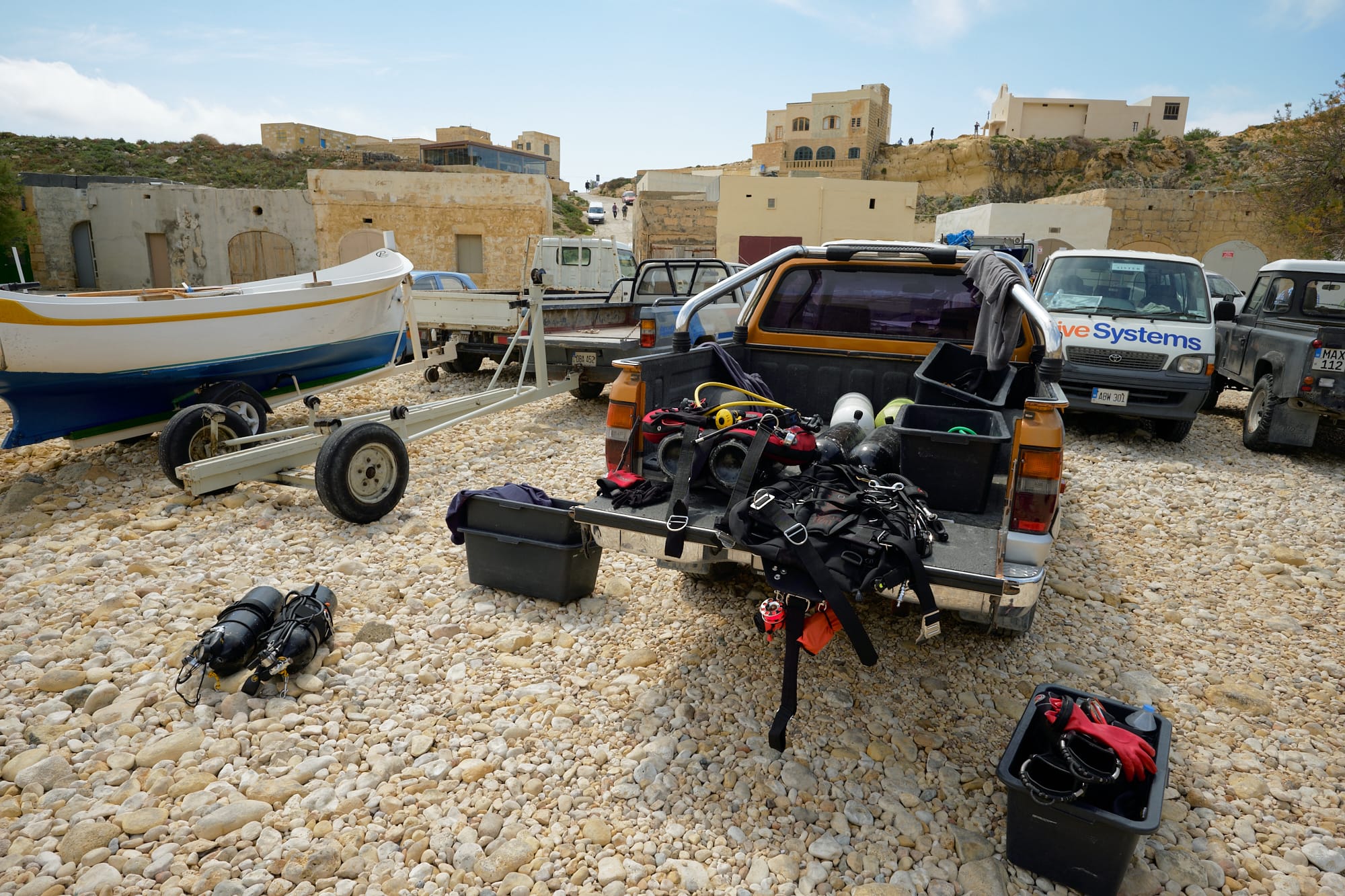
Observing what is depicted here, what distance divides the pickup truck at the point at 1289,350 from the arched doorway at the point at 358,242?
23.6 meters

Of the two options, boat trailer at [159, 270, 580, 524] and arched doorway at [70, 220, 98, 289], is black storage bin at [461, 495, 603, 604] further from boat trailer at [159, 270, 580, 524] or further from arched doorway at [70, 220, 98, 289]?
arched doorway at [70, 220, 98, 289]

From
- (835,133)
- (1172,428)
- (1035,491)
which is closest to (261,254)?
(1172,428)

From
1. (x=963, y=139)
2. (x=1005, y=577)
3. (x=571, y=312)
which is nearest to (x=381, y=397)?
(x=571, y=312)

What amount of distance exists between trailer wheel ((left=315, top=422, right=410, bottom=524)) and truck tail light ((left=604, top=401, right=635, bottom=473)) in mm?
2354

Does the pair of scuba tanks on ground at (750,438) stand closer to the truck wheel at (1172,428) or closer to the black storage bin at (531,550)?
the black storage bin at (531,550)

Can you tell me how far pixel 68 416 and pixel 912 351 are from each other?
Result: 21.0 ft

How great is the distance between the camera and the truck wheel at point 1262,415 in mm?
7410

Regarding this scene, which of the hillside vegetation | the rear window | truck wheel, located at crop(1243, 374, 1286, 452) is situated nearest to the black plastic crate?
the rear window

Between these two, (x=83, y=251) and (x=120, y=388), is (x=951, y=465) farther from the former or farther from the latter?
(x=83, y=251)

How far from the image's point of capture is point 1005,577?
97.4 inches

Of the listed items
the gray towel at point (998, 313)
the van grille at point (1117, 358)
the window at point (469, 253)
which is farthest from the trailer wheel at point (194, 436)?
the window at point (469, 253)

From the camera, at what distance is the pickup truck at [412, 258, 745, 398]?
8.22 metres

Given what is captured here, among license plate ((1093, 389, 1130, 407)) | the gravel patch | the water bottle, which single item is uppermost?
license plate ((1093, 389, 1130, 407))

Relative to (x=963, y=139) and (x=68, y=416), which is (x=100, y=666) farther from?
(x=963, y=139)
